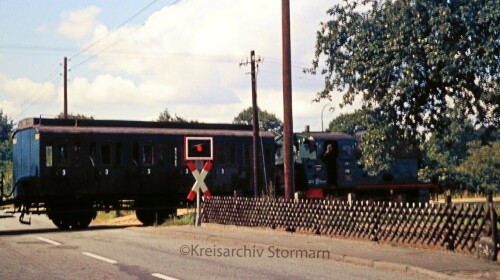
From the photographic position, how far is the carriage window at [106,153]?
88.8ft

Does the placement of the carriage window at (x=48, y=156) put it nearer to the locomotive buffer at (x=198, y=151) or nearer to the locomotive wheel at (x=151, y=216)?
the locomotive wheel at (x=151, y=216)

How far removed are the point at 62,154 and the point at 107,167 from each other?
1841 millimetres

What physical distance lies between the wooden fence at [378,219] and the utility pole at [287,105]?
771mm

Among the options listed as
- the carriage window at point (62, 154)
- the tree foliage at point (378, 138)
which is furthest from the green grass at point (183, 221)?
the tree foliage at point (378, 138)

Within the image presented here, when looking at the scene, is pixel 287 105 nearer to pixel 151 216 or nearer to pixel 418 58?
pixel 418 58

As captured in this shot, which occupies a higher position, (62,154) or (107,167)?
(62,154)

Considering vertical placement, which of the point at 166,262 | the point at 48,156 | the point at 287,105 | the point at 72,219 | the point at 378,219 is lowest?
the point at 166,262

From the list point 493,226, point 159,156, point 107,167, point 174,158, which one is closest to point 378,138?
point 493,226

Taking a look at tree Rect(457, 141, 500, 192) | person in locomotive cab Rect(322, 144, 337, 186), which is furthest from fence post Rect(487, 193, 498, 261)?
tree Rect(457, 141, 500, 192)

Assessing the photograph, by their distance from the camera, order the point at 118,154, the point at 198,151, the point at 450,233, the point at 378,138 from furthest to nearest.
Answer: the point at 118,154, the point at 198,151, the point at 378,138, the point at 450,233

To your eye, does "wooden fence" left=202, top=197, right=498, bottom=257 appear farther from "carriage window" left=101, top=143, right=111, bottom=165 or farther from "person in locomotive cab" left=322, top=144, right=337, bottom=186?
"person in locomotive cab" left=322, top=144, right=337, bottom=186

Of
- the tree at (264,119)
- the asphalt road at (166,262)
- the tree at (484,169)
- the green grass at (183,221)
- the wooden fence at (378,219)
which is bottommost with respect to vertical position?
the asphalt road at (166,262)

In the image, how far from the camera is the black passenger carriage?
2594cm

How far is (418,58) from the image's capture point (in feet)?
63.2
